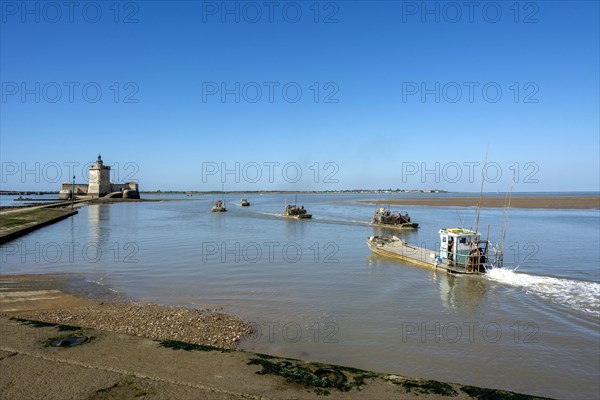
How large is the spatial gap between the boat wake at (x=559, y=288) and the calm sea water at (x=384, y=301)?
0.20 ft

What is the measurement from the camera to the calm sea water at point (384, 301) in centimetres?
1002

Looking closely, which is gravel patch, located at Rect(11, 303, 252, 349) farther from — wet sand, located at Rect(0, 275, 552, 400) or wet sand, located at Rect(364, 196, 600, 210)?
wet sand, located at Rect(364, 196, 600, 210)

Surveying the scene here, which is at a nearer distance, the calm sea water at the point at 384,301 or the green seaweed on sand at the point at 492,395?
the green seaweed on sand at the point at 492,395

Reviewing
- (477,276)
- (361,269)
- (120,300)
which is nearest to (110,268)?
(120,300)

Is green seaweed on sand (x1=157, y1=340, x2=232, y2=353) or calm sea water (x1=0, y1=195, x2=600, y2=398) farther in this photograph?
calm sea water (x1=0, y1=195, x2=600, y2=398)

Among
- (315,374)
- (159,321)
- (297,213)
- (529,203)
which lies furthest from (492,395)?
(529,203)

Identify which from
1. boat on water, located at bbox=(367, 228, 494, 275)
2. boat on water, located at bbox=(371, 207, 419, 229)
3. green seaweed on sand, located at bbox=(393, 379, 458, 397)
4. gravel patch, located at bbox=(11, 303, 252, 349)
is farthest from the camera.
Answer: boat on water, located at bbox=(371, 207, 419, 229)

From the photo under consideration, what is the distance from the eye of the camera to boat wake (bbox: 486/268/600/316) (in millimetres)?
15767

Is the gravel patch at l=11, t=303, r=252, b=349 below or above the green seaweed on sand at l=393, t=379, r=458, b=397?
below

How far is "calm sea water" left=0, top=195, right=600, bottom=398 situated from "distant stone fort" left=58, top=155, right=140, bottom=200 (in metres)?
98.5

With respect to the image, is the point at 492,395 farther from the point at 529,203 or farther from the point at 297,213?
the point at 529,203

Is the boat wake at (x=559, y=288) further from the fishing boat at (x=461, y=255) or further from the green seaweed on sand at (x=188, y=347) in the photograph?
the green seaweed on sand at (x=188, y=347)

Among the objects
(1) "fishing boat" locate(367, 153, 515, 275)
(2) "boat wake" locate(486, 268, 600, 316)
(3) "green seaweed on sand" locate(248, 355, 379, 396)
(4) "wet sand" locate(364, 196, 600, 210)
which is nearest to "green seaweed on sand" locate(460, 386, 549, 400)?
(3) "green seaweed on sand" locate(248, 355, 379, 396)

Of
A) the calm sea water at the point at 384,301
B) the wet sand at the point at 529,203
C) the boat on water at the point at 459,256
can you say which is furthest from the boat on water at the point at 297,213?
the wet sand at the point at 529,203
